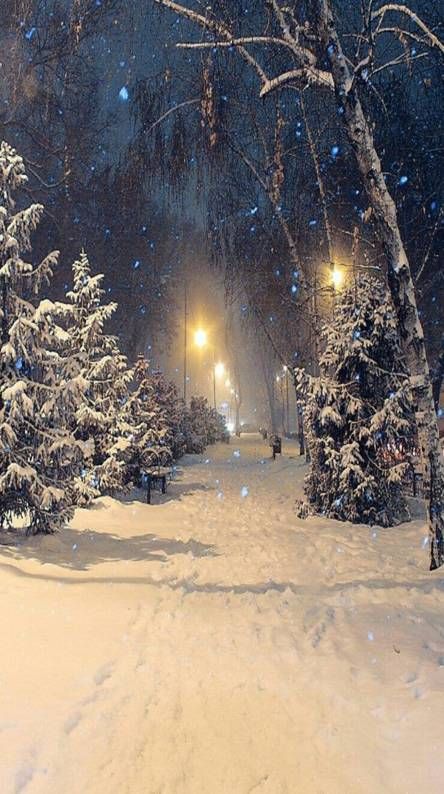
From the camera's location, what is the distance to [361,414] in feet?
31.6

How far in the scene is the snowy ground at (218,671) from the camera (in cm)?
272

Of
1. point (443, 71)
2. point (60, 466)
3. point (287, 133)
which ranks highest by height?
point (287, 133)

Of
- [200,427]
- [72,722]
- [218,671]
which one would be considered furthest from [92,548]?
[200,427]

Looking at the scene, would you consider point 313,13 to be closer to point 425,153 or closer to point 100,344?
point 425,153

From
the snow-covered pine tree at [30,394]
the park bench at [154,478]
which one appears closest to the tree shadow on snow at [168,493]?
the park bench at [154,478]

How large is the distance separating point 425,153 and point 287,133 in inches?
164

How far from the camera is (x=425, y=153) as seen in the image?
34.6 feet

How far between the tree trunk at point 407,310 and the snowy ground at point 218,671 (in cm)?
93

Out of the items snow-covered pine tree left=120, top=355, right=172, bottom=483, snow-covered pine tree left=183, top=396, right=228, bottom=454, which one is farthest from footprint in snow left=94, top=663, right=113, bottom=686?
snow-covered pine tree left=183, top=396, right=228, bottom=454

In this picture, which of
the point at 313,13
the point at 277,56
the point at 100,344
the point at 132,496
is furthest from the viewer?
the point at 132,496

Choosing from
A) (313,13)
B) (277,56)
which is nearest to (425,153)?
(277,56)

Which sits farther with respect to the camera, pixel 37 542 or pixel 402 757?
pixel 37 542

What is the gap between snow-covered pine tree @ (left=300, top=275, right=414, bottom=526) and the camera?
9352 millimetres

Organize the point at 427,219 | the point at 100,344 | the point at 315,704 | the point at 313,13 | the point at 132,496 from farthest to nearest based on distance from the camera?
the point at 132,496 < the point at 100,344 < the point at 427,219 < the point at 313,13 < the point at 315,704
